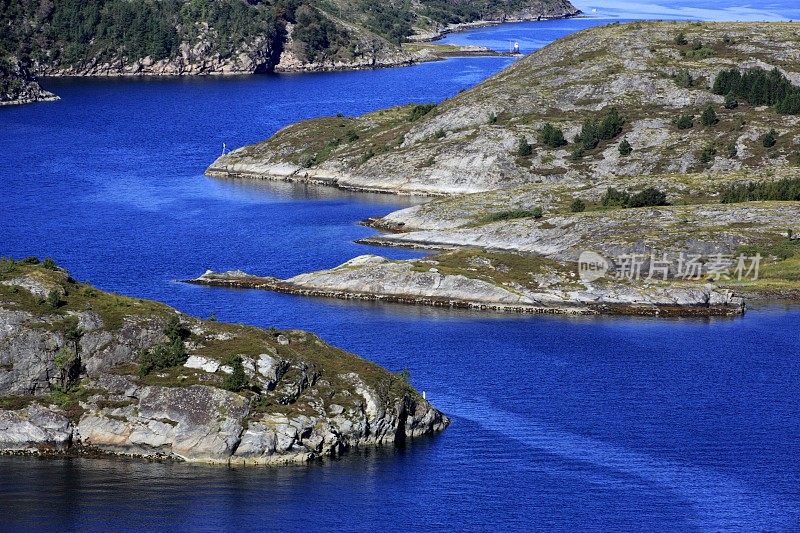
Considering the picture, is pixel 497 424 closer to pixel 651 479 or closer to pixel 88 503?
pixel 651 479

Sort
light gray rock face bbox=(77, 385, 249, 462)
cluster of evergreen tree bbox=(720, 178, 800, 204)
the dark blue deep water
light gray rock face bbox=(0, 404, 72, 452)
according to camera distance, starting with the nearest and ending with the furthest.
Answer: the dark blue deep water, light gray rock face bbox=(77, 385, 249, 462), light gray rock face bbox=(0, 404, 72, 452), cluster of evergreen tree bbox=(720, 178, 800, 204)

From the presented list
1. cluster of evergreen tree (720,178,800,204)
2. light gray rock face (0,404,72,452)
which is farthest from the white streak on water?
cluster of evergreen tree (720,178,800,204)

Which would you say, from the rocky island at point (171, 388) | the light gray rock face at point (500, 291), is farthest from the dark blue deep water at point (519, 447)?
the light gray rock face at point (500, 291)

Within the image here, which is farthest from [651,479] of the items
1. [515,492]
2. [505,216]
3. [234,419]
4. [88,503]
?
[505,216]

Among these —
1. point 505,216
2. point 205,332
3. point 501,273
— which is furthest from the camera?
point 505,216

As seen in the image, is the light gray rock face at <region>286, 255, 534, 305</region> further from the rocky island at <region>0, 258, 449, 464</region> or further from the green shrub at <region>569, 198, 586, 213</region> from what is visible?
the rocky island at <region>0, 258, 449, 464</region>
